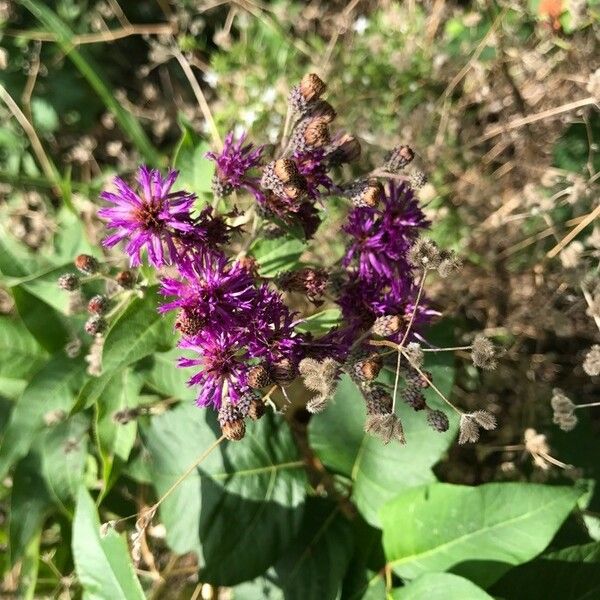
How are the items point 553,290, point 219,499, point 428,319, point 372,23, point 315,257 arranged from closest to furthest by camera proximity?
point 428,319, point 219,499, point 553,290, point 315,257, point 372,23

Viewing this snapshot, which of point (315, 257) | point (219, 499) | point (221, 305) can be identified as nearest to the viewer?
point (221, 305)

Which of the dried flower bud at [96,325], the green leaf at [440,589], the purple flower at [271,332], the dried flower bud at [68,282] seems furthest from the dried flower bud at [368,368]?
the dried flower bud at [68,282]

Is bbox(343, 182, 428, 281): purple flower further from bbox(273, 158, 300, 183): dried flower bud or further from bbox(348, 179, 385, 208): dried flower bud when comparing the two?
bbox(273, 158, 300, 183): dried flower bud

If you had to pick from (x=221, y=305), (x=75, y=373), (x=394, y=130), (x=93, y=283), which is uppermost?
(x=394, y=130)

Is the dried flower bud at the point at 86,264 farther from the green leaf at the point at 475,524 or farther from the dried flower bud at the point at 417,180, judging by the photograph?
the green leaf at the point at 475,524

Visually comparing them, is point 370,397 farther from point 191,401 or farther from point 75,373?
point 75,373

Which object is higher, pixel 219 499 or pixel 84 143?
pixel 84 143

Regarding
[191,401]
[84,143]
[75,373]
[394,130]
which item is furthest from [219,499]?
[84,143]
